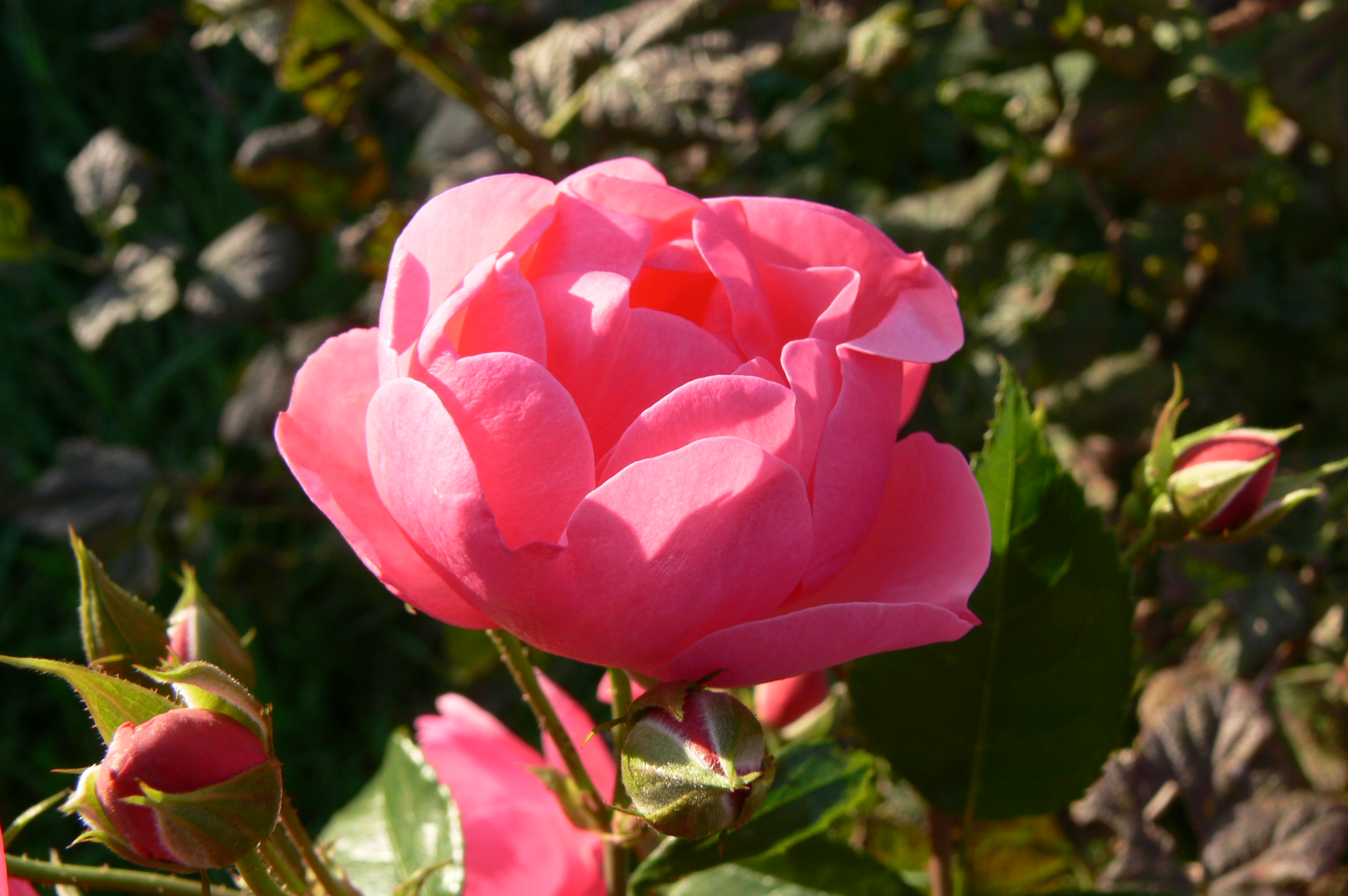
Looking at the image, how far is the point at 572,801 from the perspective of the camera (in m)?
0.43

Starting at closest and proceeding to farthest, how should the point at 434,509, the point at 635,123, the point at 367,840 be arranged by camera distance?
the point at 434,509 < the point at 367,840 < the point at 635,123

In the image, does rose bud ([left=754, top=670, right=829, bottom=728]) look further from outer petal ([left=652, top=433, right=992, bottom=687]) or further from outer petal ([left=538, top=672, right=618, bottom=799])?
outer petal ([left=652, top=433, right=992, bottom=687])

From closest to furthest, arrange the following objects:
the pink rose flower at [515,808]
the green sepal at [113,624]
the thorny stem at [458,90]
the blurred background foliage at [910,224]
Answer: the green sepal at [113,624] → the pink rose flower at [515,808] → the blurred background foliage at [910,224] → the thorny stem at [458,90]

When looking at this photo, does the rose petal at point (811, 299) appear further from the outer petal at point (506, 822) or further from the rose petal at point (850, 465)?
the outer petal at point (506, 822)

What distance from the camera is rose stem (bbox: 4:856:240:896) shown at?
1.17 ft

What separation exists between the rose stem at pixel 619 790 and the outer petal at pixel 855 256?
0.14 meters

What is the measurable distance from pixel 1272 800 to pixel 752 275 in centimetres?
53

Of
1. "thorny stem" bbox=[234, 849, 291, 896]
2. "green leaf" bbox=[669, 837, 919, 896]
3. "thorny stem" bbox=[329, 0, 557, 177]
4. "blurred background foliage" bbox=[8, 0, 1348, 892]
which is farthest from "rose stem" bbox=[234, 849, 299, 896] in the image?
"thorny stem" bbox=[329, 0, 557, 177]

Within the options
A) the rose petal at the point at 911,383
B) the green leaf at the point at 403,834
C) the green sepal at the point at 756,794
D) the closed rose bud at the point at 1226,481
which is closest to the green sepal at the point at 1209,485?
the closed rose bud at the point at 1226,481

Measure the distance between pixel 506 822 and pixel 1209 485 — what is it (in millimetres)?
341

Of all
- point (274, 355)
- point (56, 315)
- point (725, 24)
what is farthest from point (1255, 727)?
point (56, 315)

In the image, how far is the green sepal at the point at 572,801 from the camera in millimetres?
422

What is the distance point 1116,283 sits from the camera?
101cm

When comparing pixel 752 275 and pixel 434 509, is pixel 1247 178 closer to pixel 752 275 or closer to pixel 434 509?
pixel 752 275
